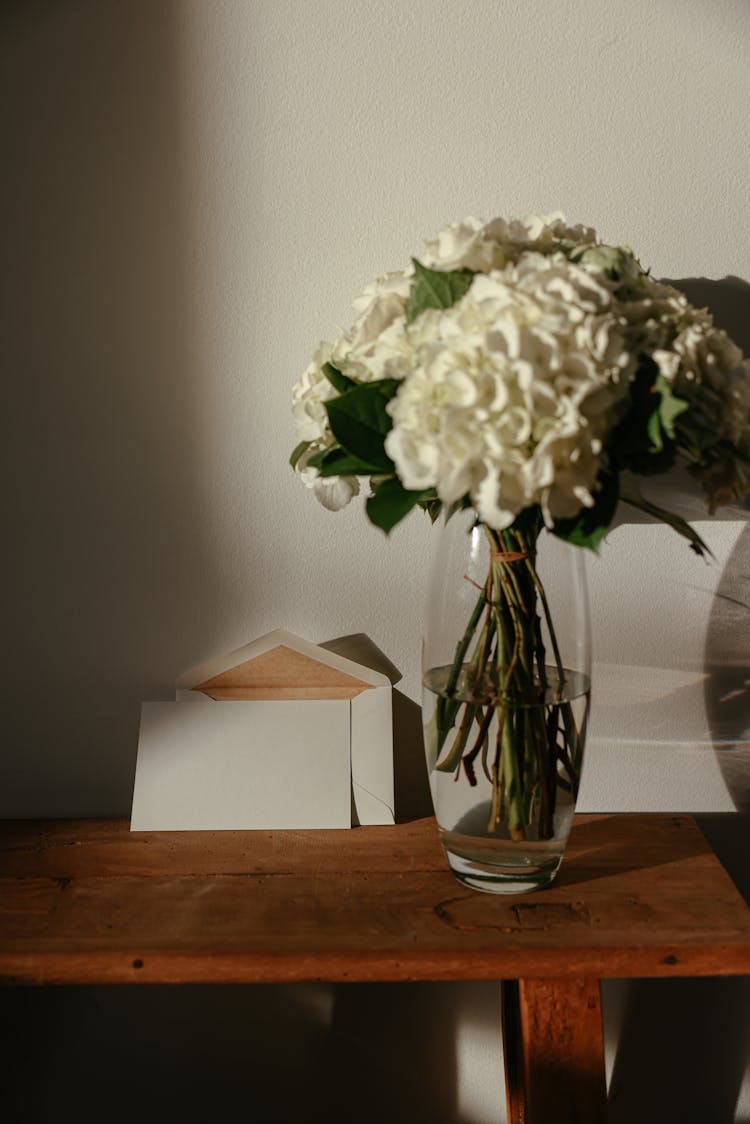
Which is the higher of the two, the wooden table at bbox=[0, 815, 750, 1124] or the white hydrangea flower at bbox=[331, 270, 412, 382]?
the white hydrangea flower at bbox=[331, 270, 412, 382]

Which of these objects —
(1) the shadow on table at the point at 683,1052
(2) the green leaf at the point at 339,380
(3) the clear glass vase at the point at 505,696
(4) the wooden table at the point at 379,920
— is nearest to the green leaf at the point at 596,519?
(3) the clear glass vase at the point at 505,696

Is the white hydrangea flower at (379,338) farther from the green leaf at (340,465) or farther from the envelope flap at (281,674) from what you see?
the envelope flap at (281,674)

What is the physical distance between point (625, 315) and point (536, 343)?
0.10 meters

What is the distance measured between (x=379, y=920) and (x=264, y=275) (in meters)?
0.68

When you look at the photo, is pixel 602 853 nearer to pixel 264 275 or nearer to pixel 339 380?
pixel 339 380

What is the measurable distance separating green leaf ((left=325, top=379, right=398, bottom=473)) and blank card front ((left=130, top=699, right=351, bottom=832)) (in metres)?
0.37

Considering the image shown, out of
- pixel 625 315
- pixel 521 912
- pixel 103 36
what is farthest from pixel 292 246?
pixel 521 912

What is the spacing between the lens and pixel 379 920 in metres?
0.88

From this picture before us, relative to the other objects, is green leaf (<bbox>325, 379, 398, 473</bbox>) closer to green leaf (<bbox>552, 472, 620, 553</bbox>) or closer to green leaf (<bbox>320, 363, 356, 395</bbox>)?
green leaf (<bbox>320, 363, 356, 395</bbox>)

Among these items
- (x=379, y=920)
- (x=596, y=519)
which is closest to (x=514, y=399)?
(x=596, y=519)

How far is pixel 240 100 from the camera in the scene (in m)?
1.05

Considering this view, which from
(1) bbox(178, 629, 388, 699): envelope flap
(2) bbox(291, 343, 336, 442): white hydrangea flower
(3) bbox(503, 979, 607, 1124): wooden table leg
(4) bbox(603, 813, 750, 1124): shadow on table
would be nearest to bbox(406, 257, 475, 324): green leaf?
(2) bbox(291, 343, 336, 442): white hydrangea flower

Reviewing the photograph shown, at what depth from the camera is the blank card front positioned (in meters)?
1.05

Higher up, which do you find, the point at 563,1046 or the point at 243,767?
the point at 243,767
